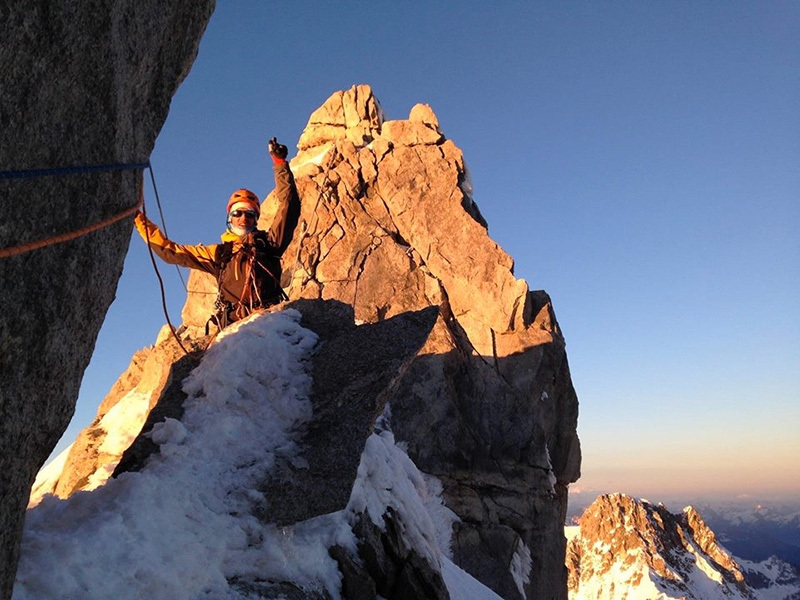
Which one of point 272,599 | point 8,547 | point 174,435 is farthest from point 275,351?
point 8,547

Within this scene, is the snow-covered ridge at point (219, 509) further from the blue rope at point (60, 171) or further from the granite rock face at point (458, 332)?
the granite rock face at point (458, 332)

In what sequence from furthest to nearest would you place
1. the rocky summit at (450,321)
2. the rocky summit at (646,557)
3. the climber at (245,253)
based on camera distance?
1. the rocky summit at (646,557)
2. the rocky summit at (450,321)
3. the climber at (245,253)

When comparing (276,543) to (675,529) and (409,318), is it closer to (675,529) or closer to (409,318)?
(409,318)

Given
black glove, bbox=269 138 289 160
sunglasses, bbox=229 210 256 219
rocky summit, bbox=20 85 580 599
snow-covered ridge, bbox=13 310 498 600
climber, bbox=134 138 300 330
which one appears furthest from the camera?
rocky summit, bbox=20 85 580 599

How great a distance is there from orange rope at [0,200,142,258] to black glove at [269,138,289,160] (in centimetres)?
379

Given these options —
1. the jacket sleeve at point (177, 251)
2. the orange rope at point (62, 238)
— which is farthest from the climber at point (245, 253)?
the orange rope at point (62, 238)

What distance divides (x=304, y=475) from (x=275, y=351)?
182cm

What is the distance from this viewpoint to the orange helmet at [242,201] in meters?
9.03

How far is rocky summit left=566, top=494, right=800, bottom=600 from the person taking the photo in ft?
426

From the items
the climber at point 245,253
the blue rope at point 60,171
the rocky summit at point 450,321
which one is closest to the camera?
the blue rope at point 60,171

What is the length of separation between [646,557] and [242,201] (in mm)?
152824

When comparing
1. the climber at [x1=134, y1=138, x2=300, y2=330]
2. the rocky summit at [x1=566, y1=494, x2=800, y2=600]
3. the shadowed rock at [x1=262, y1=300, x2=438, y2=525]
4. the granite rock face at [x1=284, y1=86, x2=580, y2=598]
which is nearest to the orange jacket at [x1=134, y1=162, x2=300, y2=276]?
the climber at [x1=134, y1=138, x2=300, y2=330]

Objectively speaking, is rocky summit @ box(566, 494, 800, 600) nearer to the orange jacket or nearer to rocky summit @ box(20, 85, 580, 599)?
rocky summit @ box(20, 85, 580, 599)

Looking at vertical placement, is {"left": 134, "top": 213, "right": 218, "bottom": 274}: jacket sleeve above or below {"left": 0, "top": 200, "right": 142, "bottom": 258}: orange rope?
above
